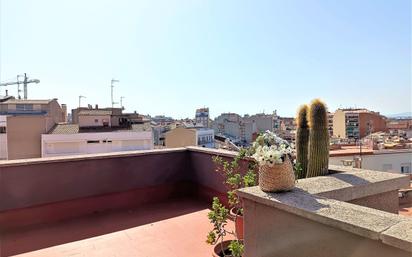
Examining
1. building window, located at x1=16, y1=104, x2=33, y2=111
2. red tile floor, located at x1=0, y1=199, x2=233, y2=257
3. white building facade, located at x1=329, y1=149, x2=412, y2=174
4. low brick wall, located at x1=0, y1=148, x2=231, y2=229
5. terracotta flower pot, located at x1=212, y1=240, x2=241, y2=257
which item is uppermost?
building window, located at x1=16, y1=104, x2=33, y2=111

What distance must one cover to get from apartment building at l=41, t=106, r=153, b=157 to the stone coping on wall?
60.4 feet

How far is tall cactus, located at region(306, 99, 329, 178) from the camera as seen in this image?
7.43 feet

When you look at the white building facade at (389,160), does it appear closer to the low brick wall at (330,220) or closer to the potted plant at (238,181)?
the potted plant at (238,181)

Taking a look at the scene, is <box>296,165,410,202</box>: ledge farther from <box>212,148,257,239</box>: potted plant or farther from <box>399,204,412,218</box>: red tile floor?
<box>399,204,412,218</box>: red tile floor

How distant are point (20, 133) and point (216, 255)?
2151 cm

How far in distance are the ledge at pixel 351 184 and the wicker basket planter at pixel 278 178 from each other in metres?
0.12

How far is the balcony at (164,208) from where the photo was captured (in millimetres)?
1409

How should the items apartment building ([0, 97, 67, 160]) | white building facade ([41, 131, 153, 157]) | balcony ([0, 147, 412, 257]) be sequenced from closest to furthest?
balcony ([0, 147, 412, 257]) → white building facade ([41, 131, 153, 157]) → apartment building ([0, 97, 67, 160])

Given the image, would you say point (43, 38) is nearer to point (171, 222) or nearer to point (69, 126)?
point (171, 222)

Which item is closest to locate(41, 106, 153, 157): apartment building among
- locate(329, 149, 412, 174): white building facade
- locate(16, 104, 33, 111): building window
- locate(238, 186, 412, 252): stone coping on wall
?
locate(16, 104, 33, 111): building window

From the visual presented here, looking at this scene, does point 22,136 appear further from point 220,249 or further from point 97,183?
point 220,249

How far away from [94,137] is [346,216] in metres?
19.2

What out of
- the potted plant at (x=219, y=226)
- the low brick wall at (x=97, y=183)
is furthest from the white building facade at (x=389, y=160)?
the potted plant at (x=219, y=226)

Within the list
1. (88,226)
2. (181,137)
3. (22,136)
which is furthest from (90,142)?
(88,226)
